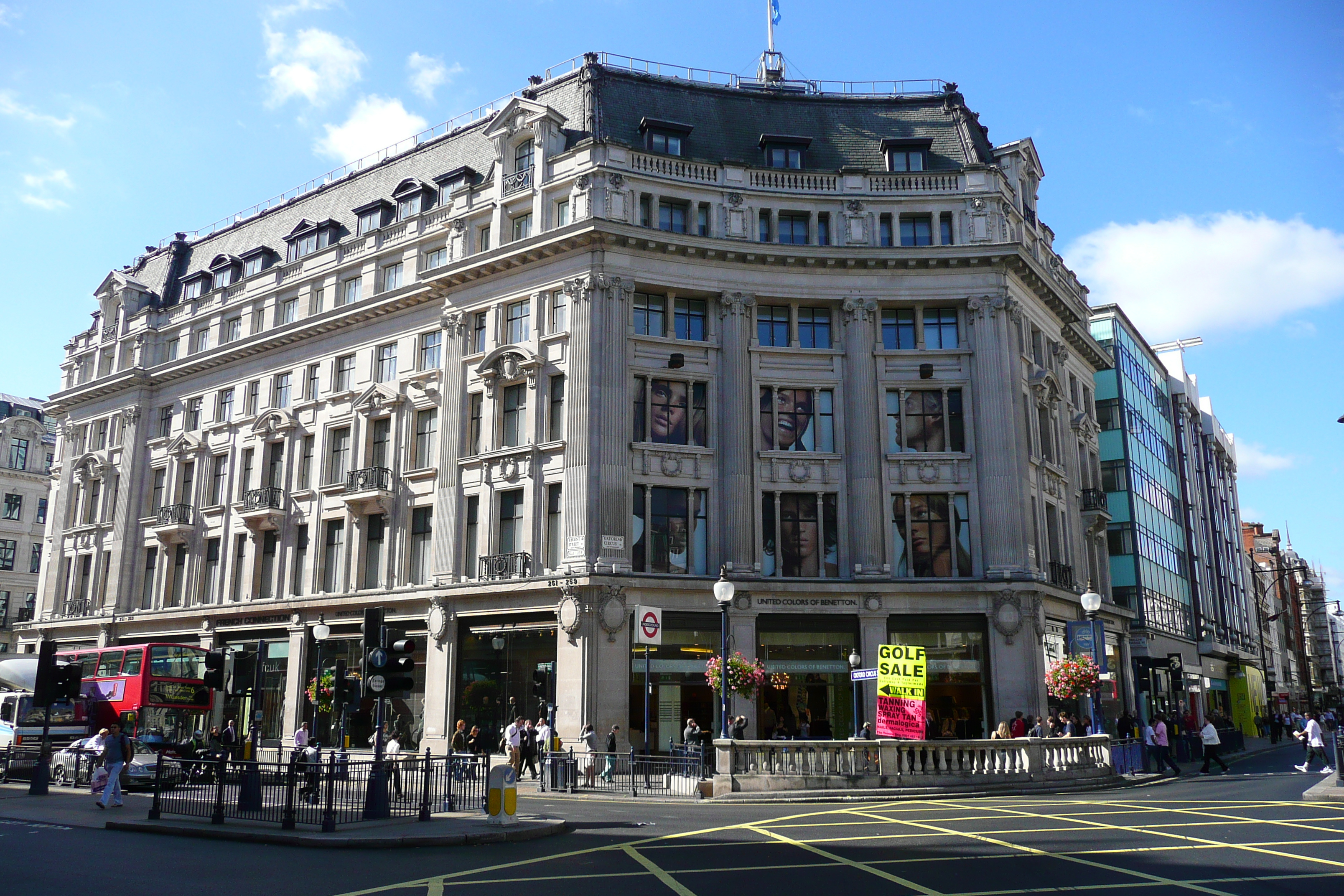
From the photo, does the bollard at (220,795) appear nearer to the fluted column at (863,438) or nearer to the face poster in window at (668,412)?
the face poster in window at (668,412)

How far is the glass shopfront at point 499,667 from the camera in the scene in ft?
119

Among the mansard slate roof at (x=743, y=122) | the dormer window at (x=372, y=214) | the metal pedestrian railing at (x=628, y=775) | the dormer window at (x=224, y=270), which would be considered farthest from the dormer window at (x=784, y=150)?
the dormer window at (x=224, y=270)

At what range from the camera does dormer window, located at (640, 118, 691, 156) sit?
132ft

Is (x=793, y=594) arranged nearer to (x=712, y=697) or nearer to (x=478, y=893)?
(x=712, y=697)

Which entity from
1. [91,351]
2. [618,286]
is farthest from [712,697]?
[91,351]

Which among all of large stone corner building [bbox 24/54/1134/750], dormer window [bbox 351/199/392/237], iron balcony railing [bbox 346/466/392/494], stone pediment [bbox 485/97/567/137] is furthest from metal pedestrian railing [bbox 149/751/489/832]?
dormer window [bbox 351/199/392/237]

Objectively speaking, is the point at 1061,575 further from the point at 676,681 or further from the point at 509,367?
the point at 509,367

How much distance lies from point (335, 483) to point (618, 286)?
51.7ft

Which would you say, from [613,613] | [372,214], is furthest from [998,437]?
[372,214]

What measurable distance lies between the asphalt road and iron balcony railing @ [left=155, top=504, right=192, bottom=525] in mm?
32622

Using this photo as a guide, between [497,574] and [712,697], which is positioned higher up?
[497,574]

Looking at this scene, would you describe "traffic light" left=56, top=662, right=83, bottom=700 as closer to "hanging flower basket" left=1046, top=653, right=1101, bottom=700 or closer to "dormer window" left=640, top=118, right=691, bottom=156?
"hanging flower basket" left=1046, top=653, right=1101, bottom=700

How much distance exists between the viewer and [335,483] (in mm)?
44312

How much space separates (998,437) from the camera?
38.1m
